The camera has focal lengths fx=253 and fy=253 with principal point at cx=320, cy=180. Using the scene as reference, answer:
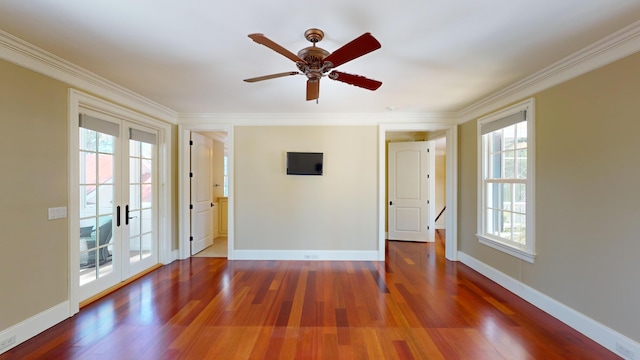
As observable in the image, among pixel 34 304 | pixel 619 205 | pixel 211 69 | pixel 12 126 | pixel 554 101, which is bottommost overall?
pixel 34 304

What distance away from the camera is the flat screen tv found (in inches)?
167

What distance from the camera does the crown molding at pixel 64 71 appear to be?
6.65ft

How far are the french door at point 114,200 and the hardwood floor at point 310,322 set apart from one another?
0.33m

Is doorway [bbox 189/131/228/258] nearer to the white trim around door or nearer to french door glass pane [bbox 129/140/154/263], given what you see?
the white trim around door

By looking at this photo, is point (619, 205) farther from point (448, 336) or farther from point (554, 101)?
point (448, 336)

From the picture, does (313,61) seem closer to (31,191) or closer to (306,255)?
(31,191)

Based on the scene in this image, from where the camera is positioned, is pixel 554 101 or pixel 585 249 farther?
pixel 554 101

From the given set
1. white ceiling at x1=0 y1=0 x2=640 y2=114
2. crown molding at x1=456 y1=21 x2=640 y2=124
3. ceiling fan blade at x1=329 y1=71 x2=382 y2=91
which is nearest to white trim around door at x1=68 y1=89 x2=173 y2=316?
white ceiling at x1=0 y1=0 x2=640 y2=114

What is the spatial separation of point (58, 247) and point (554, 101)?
200 inches

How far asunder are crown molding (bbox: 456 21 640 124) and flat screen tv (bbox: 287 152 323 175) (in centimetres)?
254

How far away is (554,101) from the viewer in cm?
256

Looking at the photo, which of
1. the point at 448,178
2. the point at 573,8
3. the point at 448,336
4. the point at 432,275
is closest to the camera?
the point at 573,8

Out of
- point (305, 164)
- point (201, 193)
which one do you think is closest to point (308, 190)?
point (305, 164)

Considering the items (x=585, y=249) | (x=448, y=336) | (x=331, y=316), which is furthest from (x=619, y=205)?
(x=331, y=316)
